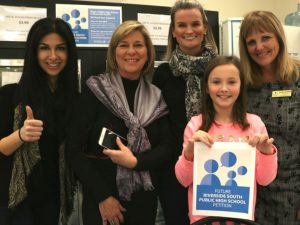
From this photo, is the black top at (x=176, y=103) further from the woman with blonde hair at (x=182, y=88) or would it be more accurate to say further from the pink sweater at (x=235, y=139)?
the pink sweater at (x=235, y=139)

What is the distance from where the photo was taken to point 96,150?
1644 millimetres

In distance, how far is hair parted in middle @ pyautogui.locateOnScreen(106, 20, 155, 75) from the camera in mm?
1683

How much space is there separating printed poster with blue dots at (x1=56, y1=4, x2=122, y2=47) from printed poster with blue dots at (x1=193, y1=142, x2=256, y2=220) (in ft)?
4.95

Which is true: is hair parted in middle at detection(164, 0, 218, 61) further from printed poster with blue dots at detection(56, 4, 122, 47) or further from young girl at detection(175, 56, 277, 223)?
printed poster with blue dots at detection(56, 4, 122, 47)

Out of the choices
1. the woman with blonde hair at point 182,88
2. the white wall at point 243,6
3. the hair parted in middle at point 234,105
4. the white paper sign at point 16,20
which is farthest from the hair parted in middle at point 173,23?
the white wall at point 243,6

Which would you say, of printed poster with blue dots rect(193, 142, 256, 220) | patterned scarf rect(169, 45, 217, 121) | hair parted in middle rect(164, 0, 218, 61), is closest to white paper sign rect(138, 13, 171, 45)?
hair parted in middle rect(164, 0, 218, 61)

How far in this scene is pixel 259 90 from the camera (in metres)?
1.70

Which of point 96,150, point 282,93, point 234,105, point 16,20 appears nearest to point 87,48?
point 16,20

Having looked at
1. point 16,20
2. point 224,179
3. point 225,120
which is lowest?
point 224,179

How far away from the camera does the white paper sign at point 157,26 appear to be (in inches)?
106

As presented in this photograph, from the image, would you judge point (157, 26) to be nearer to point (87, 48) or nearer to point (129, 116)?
point (87, 48)

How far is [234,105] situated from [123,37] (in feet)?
2.11

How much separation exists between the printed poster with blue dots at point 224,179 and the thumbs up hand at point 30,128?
73 cm

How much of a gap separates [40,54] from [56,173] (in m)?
0.63
